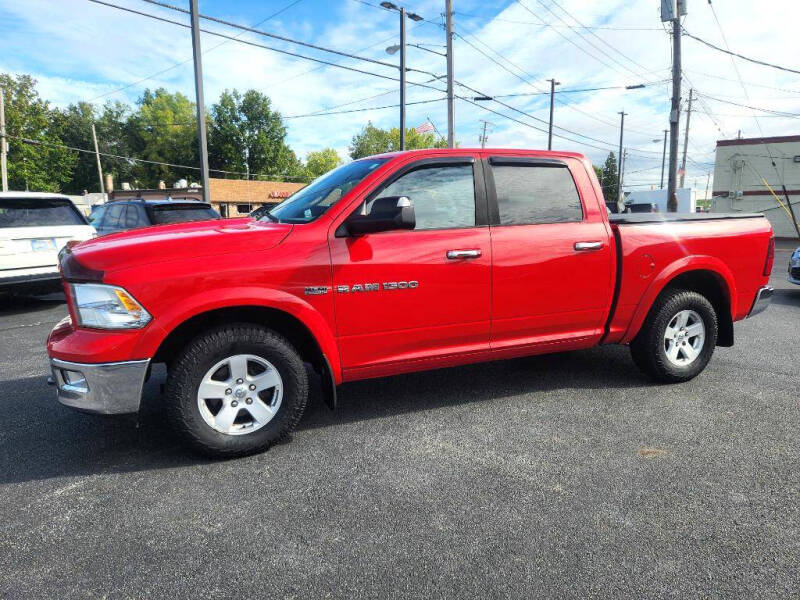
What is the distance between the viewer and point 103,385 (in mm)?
2852

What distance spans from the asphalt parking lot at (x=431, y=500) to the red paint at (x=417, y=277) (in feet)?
1.70

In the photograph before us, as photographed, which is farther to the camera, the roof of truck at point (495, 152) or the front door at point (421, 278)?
the roof of truck at point (495, 152)

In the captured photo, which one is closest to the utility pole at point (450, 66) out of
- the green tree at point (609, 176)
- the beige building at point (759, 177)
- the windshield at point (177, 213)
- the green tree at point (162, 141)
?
the windshield at point (177, 213)

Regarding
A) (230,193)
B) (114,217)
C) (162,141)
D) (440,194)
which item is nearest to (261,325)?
(440,194)

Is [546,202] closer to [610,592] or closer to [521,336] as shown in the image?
[521,336]

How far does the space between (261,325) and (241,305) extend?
0.71 feet

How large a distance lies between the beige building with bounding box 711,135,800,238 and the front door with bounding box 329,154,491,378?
33.3 metres

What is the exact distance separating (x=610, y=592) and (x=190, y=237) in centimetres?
274

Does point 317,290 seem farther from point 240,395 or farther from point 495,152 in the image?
point 495,152

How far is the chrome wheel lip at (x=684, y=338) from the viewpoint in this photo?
439 centimetres

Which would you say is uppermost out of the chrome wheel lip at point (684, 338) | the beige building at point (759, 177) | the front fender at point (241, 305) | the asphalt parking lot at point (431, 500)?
the beige building at point (759, 177)

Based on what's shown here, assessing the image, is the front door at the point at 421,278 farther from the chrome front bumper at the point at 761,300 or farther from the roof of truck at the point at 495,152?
the chrome front bumper at the point at 761,300

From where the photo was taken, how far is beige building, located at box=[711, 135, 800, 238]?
30.4 m

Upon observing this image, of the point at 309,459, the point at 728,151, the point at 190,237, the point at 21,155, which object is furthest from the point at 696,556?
the point at 21,155
